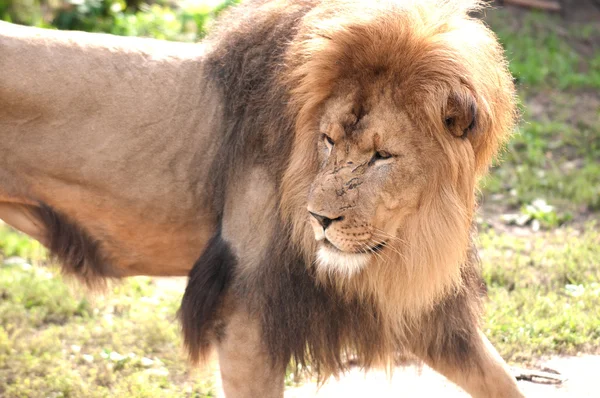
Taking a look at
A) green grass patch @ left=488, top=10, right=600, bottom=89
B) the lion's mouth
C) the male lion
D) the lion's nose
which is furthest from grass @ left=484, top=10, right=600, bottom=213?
the lion's nose

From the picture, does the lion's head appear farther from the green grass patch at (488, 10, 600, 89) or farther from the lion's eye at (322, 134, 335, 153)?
the green grass patch at (488, 10, 600, 89)

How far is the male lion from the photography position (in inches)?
111

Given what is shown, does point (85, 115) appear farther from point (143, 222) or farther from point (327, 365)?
point (327, 365)

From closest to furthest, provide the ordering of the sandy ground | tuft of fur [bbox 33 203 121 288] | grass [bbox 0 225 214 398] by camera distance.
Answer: tuft of fur [bbox 33 203 121 288] < the sandy ground < grass [bbox 0 225 214 398]

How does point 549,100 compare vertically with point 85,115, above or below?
below

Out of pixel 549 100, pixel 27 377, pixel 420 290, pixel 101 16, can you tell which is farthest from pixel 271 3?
pixel 101 16

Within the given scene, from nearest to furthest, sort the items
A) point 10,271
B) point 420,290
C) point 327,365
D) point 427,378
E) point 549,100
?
point 420,290 < point 327,365 < point 427,378 < point 10,271 < point 549,100

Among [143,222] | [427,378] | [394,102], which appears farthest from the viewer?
[427,378]

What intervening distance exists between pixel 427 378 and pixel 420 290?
1199 millimetres

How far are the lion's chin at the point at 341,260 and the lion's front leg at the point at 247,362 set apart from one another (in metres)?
0.43

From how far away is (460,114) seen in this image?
2775 mm

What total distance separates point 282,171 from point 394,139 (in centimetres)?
50

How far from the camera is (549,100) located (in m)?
7.98

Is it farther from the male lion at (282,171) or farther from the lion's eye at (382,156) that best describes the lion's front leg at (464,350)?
the lion's eye at (382,156)
